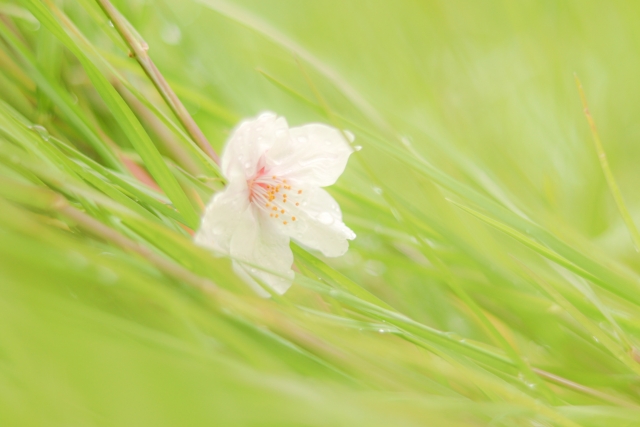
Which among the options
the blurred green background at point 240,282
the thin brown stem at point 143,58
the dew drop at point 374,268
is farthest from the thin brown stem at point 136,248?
the dew drop at point 374,268

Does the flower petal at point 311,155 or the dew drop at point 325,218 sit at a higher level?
the flower petal at point 311,155

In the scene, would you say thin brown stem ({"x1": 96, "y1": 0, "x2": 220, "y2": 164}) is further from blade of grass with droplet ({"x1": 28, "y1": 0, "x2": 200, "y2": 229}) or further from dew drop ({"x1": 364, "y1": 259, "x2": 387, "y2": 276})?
dew drop ({"x1": 364, "y1": 259, "x2": 387, "y2": 276})

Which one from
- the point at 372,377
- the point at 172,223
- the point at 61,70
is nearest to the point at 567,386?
the point at 372,377

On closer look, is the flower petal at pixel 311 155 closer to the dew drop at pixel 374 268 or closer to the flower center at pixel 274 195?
the flower center at pixel 274 195

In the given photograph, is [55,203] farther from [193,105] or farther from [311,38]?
[311,38]

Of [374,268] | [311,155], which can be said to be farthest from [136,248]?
[374,268]

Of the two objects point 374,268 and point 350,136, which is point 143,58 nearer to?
point 350,136

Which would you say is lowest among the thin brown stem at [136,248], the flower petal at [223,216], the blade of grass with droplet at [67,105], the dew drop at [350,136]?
the thin brown stem at [136,248]
